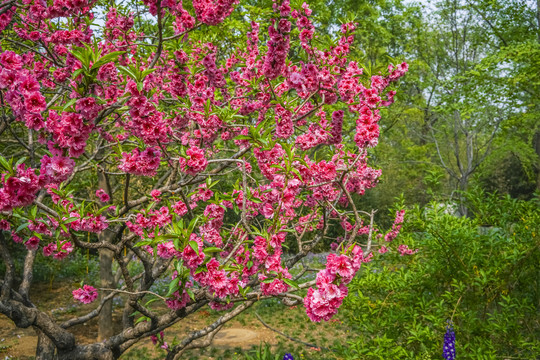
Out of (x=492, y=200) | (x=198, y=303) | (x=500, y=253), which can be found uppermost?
(x=492, y=200)

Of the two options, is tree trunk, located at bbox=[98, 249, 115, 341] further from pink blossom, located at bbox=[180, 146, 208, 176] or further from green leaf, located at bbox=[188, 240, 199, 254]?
green leaf, located at bbox=[188, 240, 199, 254]

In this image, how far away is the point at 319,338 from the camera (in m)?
7.69

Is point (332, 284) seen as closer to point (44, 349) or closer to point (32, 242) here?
point (32, 242)

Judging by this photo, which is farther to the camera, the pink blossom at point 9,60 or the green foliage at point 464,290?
the green foliage at point 464,290

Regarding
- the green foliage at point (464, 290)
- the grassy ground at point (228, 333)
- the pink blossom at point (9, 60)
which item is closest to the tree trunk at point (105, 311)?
the grassy ground at point (228, 333)

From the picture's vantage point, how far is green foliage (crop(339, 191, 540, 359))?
328 centimetres

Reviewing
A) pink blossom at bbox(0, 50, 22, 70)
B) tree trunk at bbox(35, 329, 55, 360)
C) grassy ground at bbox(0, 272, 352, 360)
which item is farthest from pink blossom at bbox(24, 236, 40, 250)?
grassy ground at bbox(0, 272, 352, 360)

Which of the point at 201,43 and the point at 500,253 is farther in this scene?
the point at 201,43

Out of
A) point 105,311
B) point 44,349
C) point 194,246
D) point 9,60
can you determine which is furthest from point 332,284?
point 105,311

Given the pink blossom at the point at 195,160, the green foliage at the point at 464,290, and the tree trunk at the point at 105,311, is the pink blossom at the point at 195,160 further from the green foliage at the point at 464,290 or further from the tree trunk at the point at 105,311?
the tree trunk at the point at 105,311

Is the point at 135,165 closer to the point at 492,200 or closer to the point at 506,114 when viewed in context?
the point at 492,200

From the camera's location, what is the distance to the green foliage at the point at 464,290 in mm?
3275

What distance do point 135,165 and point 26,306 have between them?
1.87 metres

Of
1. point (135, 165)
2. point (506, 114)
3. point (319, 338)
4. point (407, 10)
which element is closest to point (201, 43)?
point (135, 165)
